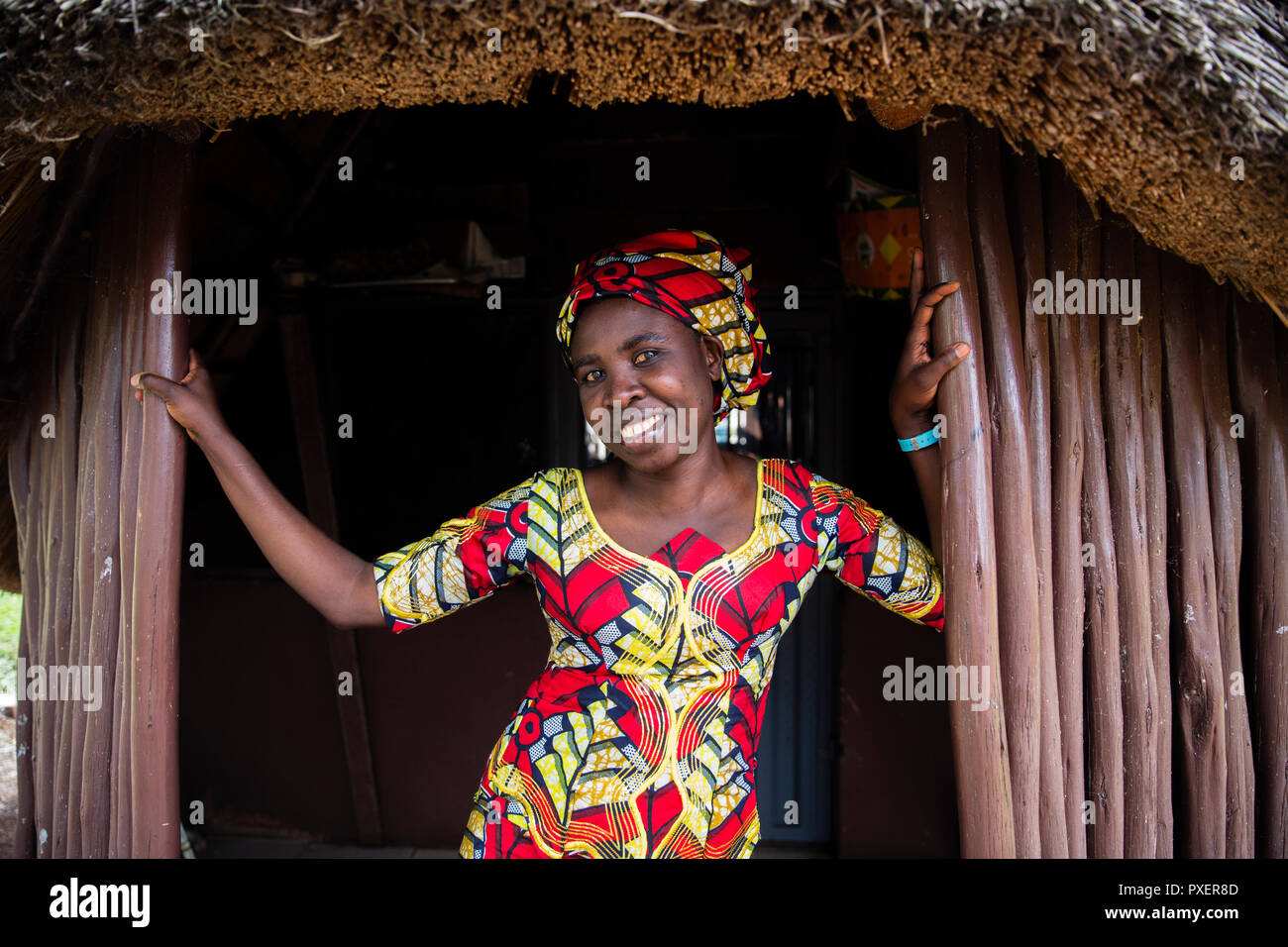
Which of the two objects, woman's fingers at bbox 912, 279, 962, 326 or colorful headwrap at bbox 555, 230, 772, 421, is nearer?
woman's fingers at bbox 912, 279, 962, 326

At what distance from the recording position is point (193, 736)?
11.6 feet

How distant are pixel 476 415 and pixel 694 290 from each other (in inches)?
70.6

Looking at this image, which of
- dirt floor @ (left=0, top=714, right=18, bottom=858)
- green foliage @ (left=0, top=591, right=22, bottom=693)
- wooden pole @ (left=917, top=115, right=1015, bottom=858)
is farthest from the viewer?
green foliage @ (left=0, top=591, right=22, bottom=693)

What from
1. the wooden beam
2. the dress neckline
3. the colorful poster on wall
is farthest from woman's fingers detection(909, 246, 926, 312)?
the colorful poster on wall

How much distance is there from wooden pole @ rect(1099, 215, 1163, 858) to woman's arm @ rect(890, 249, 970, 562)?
355 millimetres

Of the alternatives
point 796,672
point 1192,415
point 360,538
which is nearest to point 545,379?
point 360,538

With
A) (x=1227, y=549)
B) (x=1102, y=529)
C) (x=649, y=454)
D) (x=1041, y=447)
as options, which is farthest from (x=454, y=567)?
(x=1227, y=549)

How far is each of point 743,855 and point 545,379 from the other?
2.03m

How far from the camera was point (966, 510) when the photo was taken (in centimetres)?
151

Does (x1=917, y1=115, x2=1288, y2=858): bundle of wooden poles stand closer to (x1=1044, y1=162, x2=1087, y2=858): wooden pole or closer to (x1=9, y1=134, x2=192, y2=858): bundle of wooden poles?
(x1=1044, y1=162, x2=1087, y2=858): wooden pole

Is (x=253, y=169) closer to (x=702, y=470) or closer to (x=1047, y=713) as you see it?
(x=702, y=470)

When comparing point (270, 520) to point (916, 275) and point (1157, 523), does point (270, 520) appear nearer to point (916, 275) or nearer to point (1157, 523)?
point (916, 275)

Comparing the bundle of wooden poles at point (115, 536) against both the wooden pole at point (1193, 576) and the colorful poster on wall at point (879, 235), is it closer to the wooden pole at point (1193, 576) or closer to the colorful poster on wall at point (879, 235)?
the colorful poster on wall at point (879, 235)

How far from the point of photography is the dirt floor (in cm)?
278
